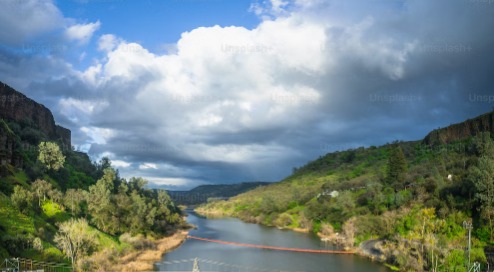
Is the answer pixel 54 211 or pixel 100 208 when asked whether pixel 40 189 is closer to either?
pixel 54 211

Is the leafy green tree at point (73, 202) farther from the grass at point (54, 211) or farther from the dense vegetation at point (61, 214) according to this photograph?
the grass at point (54, 211)

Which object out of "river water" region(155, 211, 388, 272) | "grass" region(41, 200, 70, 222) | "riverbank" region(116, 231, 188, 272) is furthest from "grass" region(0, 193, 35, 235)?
"river water" region(155, 211, 388, 272)

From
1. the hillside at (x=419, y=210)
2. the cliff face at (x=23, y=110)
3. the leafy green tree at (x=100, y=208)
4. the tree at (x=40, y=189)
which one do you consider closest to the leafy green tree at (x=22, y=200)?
the tree at (x=40, y=189)

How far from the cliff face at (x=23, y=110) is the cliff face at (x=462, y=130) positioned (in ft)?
481

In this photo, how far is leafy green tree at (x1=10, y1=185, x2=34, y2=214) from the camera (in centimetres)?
5575

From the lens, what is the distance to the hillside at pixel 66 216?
5088 centimetres

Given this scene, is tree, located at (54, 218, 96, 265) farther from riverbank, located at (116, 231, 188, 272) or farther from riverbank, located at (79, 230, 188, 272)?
riverbank, located at (116, 231, 188, 272)

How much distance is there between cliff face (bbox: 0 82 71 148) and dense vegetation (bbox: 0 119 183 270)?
46.0ft

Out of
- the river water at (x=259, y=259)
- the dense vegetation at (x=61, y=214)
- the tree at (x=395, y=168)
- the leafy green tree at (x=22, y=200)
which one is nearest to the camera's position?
the dense vegetation at (x=61, y=214)

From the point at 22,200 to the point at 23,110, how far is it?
98.3 meters

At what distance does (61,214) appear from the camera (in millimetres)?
65250

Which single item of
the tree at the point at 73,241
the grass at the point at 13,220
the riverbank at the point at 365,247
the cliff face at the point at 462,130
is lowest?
the riverbank at the point at 365,247

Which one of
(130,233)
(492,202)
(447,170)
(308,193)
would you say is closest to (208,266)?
Answer: (130,233)

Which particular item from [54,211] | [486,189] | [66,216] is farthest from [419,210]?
[54,211]
